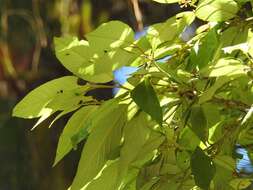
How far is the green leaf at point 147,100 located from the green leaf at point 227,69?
50 mm

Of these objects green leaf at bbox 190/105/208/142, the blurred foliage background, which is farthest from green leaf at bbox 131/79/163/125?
the blurred foliage background

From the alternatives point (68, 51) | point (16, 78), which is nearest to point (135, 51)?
point (68, 51)

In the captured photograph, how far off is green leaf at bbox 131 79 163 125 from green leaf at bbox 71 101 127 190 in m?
0.03

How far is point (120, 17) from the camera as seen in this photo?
218 centimetres

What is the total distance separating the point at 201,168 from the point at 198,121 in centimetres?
4

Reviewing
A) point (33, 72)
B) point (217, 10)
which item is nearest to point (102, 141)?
point (217, 10)

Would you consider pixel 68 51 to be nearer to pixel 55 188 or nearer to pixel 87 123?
pixel 87 123

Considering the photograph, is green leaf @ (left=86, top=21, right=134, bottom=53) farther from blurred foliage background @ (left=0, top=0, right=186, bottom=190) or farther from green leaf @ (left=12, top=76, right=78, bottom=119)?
blurred foliage background @ (left=0, top=0, right=186, bottom=190)

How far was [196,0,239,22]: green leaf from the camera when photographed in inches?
22.1

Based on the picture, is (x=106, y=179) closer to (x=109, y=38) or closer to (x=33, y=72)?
(x=109, y=38)

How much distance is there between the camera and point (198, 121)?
518mm

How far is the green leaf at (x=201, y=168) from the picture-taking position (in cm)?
53

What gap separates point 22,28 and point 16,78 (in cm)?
18

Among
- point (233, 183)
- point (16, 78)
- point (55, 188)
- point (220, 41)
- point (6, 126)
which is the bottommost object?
point (55, 188)
